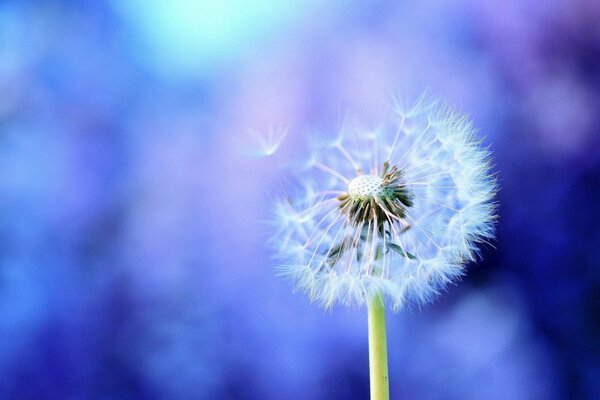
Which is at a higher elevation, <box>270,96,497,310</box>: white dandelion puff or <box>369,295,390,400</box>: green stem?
<box>270,96,497,310</box>: white dandelion puff

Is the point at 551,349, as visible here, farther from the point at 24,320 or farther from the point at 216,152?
the point at 24,320

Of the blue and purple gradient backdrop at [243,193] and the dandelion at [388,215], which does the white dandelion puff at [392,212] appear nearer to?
the dandelion at [388,215]

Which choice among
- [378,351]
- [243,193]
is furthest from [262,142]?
[378,351]

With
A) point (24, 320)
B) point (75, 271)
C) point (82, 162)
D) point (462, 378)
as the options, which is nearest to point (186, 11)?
point (82, 162)

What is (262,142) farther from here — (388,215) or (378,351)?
(378,351)

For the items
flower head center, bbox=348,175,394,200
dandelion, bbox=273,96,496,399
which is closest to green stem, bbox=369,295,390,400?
dandelion, bbox=273,96,496,399

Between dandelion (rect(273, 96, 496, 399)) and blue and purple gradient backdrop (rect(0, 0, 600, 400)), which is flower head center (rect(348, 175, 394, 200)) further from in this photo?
blue and purple gradient backdrop (rect(0, 0, 600, 400))
